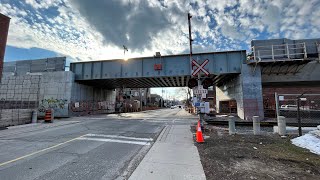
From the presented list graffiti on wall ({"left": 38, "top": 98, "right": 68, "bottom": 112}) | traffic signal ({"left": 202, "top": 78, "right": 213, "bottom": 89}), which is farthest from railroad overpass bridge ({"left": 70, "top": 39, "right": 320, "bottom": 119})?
traffic signal ({"left": 202, "top": 78, "right": 213, "bottom": 89})

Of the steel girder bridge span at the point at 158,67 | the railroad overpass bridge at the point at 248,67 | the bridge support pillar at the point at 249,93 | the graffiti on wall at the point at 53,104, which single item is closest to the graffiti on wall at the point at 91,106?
the graffiti on wall at the point at 53,104

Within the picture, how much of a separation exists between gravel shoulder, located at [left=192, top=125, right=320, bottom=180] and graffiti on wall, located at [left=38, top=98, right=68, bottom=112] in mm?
23250

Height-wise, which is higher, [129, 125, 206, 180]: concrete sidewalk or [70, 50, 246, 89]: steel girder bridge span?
[70, 50, 246, 89]: steel girder bridge span

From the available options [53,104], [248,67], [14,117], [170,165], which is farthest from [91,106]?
[170,165]

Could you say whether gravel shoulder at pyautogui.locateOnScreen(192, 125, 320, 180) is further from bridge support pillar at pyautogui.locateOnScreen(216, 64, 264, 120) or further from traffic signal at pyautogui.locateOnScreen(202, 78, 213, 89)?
bridge support pillar at pyautogui.locateOnScreen(216, 64, 264, 120)

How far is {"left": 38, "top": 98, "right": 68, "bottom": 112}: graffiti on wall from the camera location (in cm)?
2638

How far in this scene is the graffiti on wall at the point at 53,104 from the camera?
2638 centimetres

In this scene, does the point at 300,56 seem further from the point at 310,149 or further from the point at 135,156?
the point at 135,156

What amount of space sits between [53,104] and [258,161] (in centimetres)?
2708

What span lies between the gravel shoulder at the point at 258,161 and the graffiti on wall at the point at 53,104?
76.3 feet

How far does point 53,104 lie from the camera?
26.8 meters

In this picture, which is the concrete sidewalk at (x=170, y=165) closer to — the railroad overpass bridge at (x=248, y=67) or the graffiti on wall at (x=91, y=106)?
the railroad overpass bridge at (x=248, y=67)

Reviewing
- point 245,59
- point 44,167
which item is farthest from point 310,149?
point 245,59

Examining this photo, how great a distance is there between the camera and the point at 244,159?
20.3 ft
